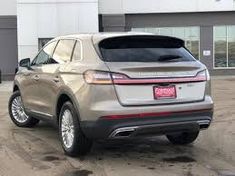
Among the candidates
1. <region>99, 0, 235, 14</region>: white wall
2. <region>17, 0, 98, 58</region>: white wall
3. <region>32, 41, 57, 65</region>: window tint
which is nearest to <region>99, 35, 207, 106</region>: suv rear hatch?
<region>32, 41, 57, 65</region>: window tint

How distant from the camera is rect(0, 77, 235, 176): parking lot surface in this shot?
22.5ft

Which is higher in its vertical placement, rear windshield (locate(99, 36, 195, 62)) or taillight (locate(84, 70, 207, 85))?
rear windshield (locate(99, 36, 195, 62))

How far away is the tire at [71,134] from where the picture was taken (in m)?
7.36

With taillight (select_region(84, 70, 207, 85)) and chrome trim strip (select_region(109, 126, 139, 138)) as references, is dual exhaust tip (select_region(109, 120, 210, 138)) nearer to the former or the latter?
chrome trim strip (select_region(109, 126, 139, 138))

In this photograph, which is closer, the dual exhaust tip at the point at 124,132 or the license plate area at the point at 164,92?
the dual exhaust tip at the point at 124,132

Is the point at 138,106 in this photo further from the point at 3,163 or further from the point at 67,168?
the point at 3,163

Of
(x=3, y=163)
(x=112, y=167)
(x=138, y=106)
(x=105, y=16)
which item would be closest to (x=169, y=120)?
(x=138, y=106)

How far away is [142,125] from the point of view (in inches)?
273

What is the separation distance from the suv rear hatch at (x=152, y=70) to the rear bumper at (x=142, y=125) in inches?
8.3

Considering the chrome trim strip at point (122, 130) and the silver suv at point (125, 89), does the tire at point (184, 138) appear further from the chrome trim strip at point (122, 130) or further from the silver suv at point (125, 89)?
the chrome trim strip at point (122, 130)

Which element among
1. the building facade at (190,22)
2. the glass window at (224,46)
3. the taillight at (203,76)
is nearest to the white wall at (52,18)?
the building facade at (190,22)

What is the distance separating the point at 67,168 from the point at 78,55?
1668 millimetres

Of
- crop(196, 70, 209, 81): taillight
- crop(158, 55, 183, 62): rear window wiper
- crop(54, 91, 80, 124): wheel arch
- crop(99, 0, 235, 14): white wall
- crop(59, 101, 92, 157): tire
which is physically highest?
crop(99, 0, 235, 14): white wall

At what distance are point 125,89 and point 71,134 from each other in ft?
4.01
